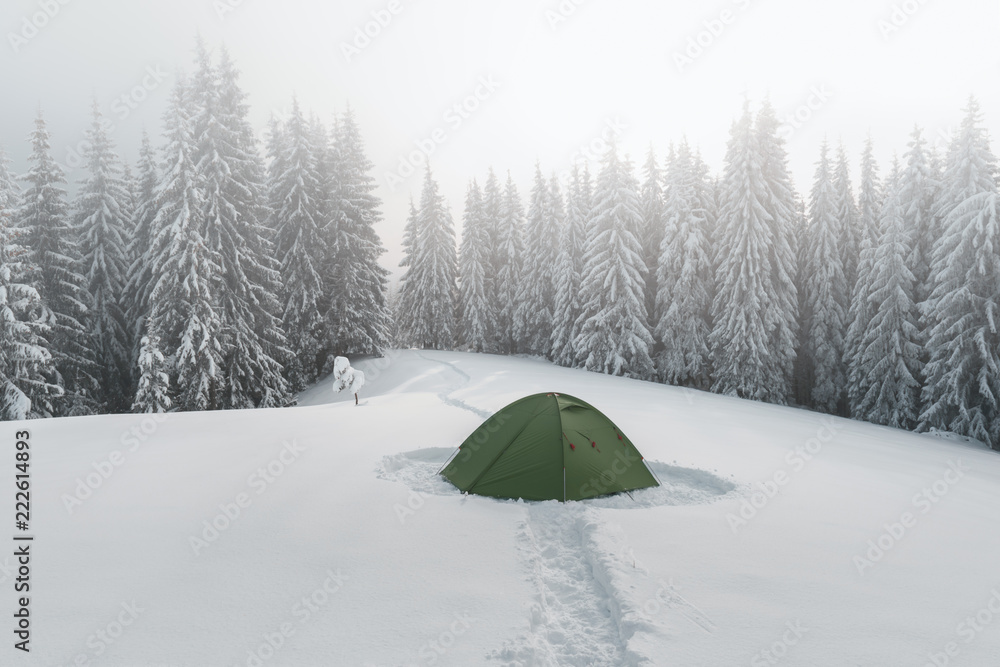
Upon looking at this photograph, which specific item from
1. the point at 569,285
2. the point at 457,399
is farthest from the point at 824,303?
the point at 457,399

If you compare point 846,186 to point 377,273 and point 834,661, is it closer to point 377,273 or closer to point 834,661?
point 377,273

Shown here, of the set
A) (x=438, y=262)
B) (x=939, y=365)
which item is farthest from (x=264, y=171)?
(x=939, y=365)

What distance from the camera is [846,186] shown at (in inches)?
1110

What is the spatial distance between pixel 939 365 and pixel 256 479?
2567 cm

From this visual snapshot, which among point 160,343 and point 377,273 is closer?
point 160,343

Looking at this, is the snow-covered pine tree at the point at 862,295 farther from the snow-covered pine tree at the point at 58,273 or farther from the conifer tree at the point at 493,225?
the snow-covered pine tree at the point at 58,273

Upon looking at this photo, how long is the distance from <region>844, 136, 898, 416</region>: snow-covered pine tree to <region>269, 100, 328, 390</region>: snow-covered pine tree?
93.4 ft

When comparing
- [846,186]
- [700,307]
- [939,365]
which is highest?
[846,186]

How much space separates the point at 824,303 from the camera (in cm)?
2606

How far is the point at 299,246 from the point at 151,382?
10.7 metres

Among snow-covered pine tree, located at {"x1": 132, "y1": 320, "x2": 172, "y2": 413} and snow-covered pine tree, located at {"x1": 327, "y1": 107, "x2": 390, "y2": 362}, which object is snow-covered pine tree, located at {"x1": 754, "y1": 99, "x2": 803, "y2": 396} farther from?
snow-covered pine tree, located at {"x1": 132, "y1": 320, "x2": 172, "y2": 413}

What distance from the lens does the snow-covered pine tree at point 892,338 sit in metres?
22.1

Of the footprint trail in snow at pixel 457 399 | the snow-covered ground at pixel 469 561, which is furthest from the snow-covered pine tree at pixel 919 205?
the footprint trail in snow at pixel 457 399

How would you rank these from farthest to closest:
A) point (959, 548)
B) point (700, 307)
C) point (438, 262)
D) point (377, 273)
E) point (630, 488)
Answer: point (438, 262), point (377, 273), point (700, 307), point (630, 488), point (959, 548)
